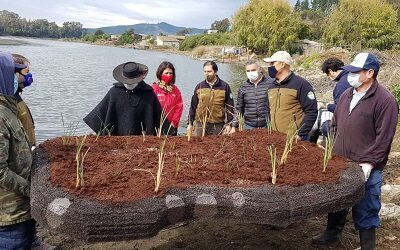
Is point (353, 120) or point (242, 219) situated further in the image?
point (353, 120)

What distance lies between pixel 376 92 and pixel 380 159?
0.58 m

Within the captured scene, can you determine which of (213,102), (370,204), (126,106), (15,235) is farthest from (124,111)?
(370,204)

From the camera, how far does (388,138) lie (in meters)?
3.47

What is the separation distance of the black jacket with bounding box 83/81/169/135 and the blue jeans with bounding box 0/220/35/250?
1.65m

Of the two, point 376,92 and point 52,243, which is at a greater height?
point 376,92

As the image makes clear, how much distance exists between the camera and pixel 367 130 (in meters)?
3.57

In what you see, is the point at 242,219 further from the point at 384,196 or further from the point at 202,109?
the point at 384,196

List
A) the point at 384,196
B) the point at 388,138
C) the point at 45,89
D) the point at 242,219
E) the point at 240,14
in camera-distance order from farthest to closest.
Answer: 1. the point at 240,14
2. the point at 45,89
3. the point at 384,196
4. the point at 388,138
5. the point at 242,219

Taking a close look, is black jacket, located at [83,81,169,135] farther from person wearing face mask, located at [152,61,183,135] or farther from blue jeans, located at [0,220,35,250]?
blue jeans, located at [0,220,35,250]

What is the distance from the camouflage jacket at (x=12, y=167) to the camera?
8.09 ft

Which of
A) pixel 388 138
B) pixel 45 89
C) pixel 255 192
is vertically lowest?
pixel 45 89

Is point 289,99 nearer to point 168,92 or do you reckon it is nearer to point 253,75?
point 253,75

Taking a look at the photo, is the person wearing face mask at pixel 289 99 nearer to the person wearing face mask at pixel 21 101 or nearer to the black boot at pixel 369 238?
the black boot at pixel 369 238

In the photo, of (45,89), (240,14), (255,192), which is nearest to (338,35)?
(240,14)
